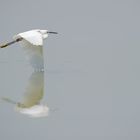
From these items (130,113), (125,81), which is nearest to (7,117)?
(130,113)

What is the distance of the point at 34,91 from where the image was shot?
1894mm

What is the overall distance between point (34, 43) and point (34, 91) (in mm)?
209

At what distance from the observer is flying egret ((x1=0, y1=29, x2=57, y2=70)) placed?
6.69 feet

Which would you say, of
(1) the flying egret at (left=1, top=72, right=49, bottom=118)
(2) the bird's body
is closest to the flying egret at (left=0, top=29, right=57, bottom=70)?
(2) the bird's body

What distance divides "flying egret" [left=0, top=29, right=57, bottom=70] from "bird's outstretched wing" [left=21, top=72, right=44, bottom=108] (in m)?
0.08

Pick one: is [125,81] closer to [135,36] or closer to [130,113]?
[130,113]

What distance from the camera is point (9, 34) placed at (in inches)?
111

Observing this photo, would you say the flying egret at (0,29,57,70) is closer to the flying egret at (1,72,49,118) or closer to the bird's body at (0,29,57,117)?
the bird's body at (0,29,57,117)

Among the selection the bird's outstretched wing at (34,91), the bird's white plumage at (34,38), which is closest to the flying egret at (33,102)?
the bird's outstretched wing at (34,91)

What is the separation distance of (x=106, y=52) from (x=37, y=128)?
1070mm

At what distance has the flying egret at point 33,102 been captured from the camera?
5.54ft

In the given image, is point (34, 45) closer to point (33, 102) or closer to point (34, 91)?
point (34, 91)

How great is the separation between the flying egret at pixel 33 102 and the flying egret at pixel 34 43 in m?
0.14

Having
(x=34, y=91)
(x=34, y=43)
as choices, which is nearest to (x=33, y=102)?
(x=34, y=91)
